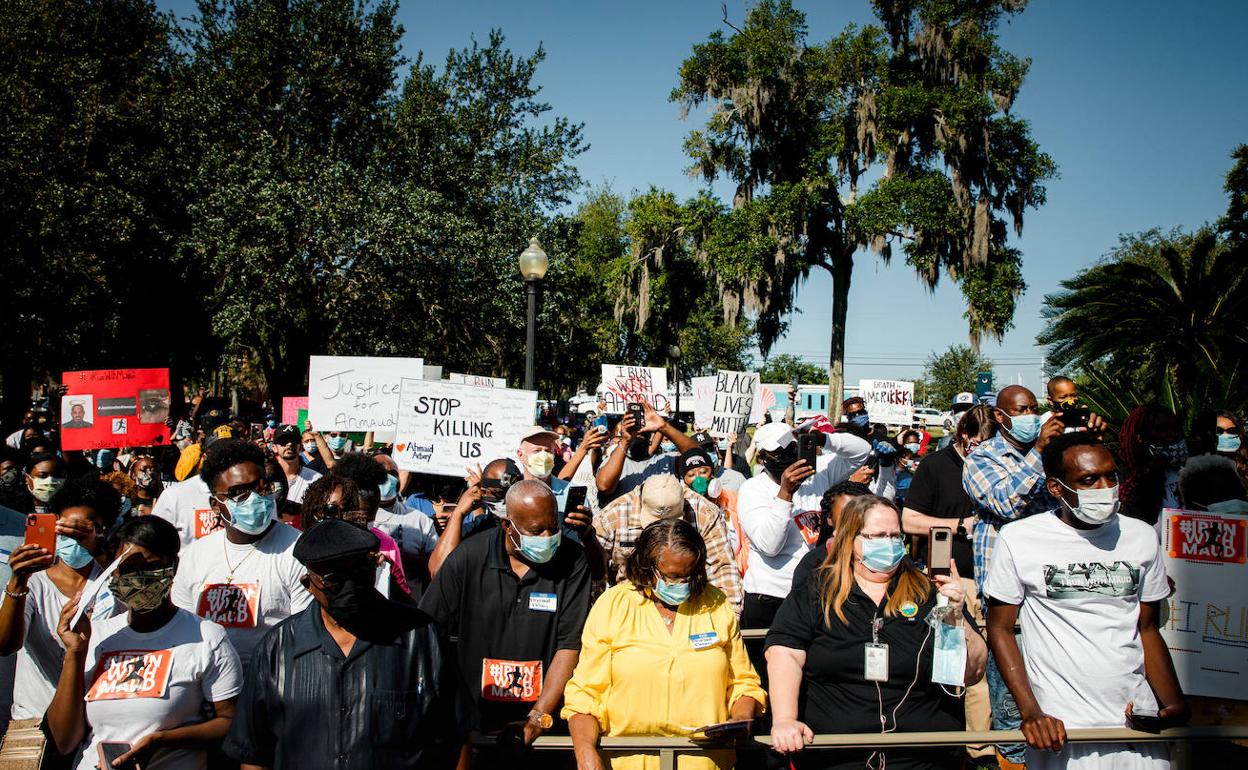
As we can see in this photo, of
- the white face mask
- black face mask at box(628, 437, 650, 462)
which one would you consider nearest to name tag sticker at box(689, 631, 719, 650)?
the white face mask

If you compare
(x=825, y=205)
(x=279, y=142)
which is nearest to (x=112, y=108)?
(x=279, y=142)

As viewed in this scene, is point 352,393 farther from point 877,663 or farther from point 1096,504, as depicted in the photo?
point 1096,504

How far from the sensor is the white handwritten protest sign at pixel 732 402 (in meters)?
11.4

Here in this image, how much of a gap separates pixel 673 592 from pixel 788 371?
3393 inches

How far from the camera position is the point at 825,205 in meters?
28.7

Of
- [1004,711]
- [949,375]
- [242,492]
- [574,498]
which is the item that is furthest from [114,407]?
[949,375]

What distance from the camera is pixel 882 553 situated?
3.70 meters

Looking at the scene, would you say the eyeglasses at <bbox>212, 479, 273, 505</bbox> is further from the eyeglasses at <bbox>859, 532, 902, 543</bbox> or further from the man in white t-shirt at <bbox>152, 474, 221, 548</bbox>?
the eyeglasses at <bbox>859, 532, 902, 543</bbox>

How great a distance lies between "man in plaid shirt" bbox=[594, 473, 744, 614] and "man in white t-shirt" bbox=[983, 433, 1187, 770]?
1.75 m

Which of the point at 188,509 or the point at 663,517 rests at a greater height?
the point at 663,517

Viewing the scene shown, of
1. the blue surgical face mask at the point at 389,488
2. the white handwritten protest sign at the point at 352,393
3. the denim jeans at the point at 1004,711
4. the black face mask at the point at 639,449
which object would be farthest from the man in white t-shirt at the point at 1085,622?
the white handwritten protest sign at the point at 352,393

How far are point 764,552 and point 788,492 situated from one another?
1.93 feet

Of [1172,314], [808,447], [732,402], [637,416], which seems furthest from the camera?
[1172,314]

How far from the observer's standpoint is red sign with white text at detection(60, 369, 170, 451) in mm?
10508
